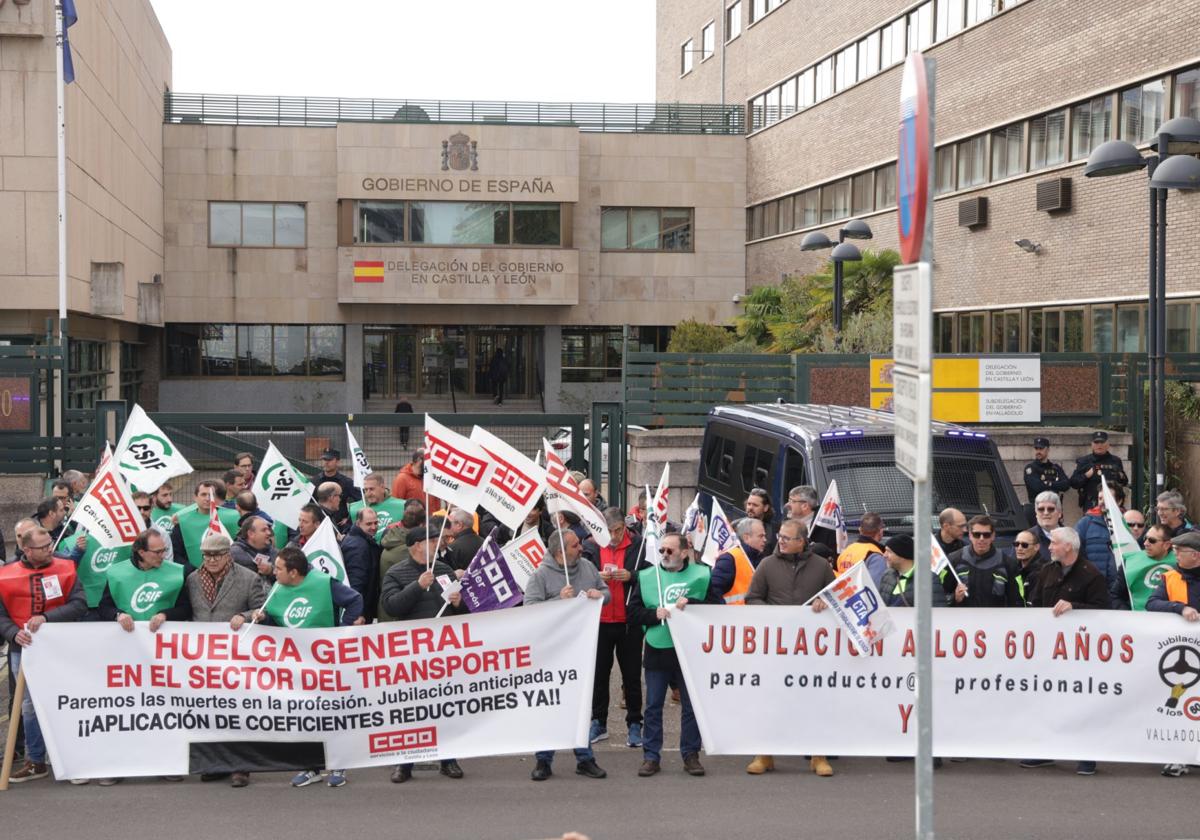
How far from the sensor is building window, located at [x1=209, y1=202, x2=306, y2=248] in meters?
41.6

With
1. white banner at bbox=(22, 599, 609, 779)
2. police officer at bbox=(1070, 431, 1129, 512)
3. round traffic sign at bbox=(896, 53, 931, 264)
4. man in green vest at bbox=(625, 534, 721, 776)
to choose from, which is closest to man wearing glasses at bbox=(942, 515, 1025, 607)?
man in green vest at bbox=(625, 534, 721, 776)

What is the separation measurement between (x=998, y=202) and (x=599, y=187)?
1684 centimetres

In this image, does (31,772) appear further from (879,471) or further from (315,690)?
(879,471)

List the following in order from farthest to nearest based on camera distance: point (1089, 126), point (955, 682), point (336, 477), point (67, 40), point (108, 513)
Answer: point (1089, 126) → point (67, 40) → point (336, 477) → point (108, 513) → point (955, 682)

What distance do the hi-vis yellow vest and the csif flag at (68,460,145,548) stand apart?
4561 millimetres

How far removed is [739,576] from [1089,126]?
1802 centimetres

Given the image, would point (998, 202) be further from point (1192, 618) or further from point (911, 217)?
point (911, 217)

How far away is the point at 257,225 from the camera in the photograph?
4178cm

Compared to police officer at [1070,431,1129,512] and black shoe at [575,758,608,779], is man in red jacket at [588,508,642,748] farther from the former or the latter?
police officer at [1070,431,1129,512]

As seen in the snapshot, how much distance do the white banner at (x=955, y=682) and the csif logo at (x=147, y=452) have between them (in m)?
6.43

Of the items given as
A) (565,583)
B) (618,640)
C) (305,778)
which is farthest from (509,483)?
(305,778)

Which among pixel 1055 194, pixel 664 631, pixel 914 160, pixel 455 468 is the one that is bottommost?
pixel 664 631

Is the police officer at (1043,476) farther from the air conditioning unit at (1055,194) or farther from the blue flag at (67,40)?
the blue flag at (67,40)

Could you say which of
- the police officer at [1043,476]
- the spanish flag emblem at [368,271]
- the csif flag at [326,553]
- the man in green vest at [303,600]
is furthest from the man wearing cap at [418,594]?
the spanish flag emblem at [368,271]
